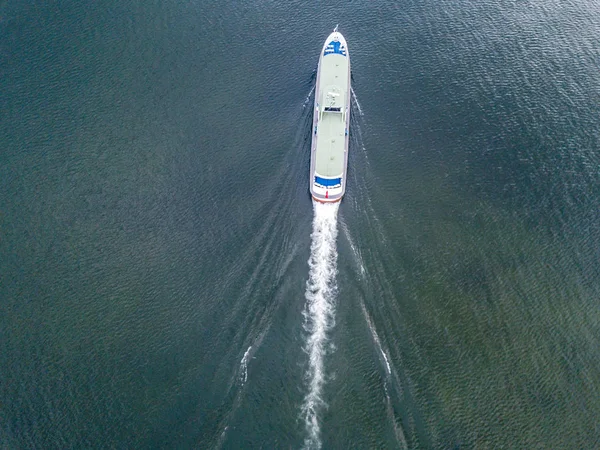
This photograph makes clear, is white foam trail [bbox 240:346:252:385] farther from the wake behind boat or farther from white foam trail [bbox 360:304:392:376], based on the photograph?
the wake behind boat

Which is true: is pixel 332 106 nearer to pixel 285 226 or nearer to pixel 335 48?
pixel 335 48

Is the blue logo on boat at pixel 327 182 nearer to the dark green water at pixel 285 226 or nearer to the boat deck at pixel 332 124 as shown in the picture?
the boat deck at pixel 332 124

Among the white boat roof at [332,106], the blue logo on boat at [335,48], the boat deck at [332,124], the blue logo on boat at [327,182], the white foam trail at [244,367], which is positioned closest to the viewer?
the white foam trail at [244,367]

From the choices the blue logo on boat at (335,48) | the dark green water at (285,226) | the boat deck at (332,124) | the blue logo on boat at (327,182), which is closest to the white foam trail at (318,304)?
the dark green water at (285,226)

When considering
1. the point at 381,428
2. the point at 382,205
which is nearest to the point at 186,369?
the point at 381,428

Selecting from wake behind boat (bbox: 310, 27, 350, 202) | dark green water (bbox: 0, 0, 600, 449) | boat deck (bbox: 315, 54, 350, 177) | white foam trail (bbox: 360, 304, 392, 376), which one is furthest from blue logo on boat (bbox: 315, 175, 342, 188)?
white foam trail (bbox: 360, 304, 392, 376)

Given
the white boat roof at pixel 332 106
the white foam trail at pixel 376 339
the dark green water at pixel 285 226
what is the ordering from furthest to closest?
1. the white boat roof at pixel 332 106
2. the white foam trail at pixel 376 339
3. the dark green water at pixel 285 226
